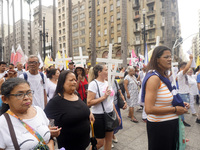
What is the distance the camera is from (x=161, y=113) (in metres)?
1.99

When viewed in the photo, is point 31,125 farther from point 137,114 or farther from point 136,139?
point 137,114

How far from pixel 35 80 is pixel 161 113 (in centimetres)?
274

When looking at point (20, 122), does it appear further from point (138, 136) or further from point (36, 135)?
point (138, 136)

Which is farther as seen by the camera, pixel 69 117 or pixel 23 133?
pixel 69 117

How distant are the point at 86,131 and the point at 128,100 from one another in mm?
3694

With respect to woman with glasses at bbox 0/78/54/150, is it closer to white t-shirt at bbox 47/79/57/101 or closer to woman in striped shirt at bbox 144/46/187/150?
Result: woman in striped shirt at bbox 144/46/187/150

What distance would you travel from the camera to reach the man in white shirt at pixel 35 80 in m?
3.51

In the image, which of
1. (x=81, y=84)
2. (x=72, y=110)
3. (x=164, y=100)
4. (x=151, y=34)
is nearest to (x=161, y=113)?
(x=164, y=100)

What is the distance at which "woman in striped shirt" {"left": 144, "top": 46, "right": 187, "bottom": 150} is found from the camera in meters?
1.99

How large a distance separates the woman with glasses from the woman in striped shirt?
49.0 inches

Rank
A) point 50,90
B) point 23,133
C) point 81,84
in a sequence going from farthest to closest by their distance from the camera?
point 81,84
point 50,90
point 23,133

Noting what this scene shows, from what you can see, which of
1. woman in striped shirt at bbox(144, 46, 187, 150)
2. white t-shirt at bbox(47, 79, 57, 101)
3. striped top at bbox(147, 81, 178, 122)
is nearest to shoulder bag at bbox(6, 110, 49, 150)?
woman in striped shirt at bbox(144, 46, 187, 150)

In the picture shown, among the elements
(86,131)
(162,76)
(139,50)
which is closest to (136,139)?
(86,131)

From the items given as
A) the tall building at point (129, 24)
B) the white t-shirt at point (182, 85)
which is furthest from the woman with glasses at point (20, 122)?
the tall building at point (129, 24)
